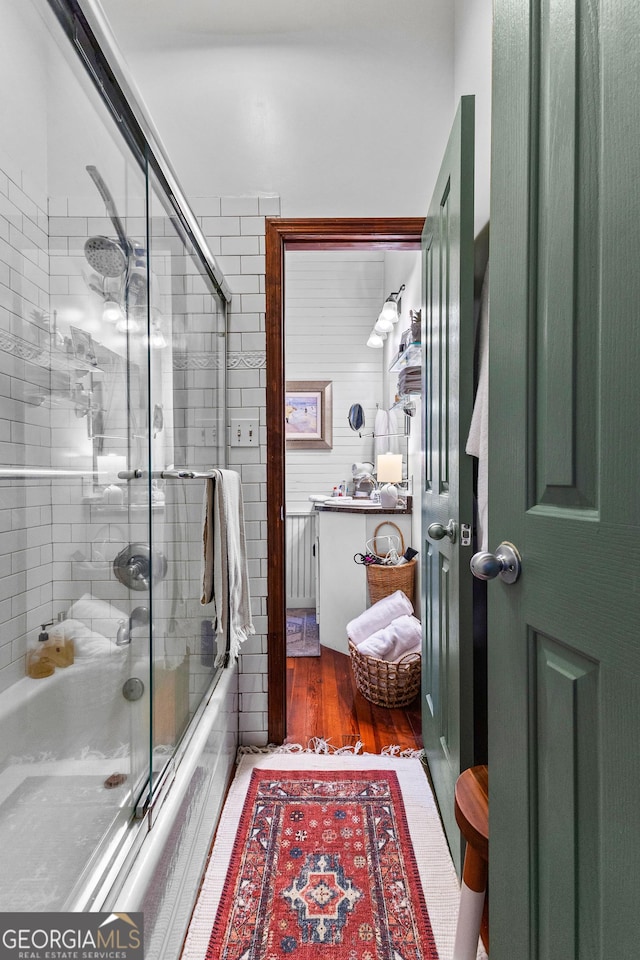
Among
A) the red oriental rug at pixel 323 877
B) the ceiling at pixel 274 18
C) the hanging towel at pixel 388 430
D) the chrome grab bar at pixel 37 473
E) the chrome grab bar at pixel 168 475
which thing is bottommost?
the red oriental rug at pixel 323 877

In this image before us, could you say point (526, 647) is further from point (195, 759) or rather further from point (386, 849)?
point (386, 849)

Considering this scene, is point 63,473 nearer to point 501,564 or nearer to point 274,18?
point 501,564

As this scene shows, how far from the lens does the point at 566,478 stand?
0.67m

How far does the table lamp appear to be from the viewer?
10.5 ft

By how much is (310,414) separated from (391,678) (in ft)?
8.41

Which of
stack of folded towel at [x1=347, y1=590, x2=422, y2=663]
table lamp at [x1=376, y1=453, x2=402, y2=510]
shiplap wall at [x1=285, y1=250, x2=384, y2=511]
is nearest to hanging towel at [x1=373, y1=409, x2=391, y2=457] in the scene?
shiplap wall at [x1=285, y1=250, x2=384, y2=511]

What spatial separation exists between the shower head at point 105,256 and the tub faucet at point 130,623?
0.70m

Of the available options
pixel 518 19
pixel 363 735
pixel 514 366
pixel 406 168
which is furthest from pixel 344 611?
pixel 518 19

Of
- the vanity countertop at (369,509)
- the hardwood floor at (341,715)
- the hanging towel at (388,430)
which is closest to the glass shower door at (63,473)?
the hardwood floor at (341,715)

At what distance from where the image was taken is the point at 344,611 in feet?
10.5

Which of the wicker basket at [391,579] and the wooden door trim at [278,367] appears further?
the wicker basket at [391,579]

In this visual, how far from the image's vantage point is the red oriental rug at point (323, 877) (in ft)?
3.94

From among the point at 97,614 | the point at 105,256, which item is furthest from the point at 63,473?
the point at 105,256

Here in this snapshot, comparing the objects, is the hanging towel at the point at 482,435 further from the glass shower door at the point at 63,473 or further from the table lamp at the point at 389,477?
the table lamp at the point at 389,477
